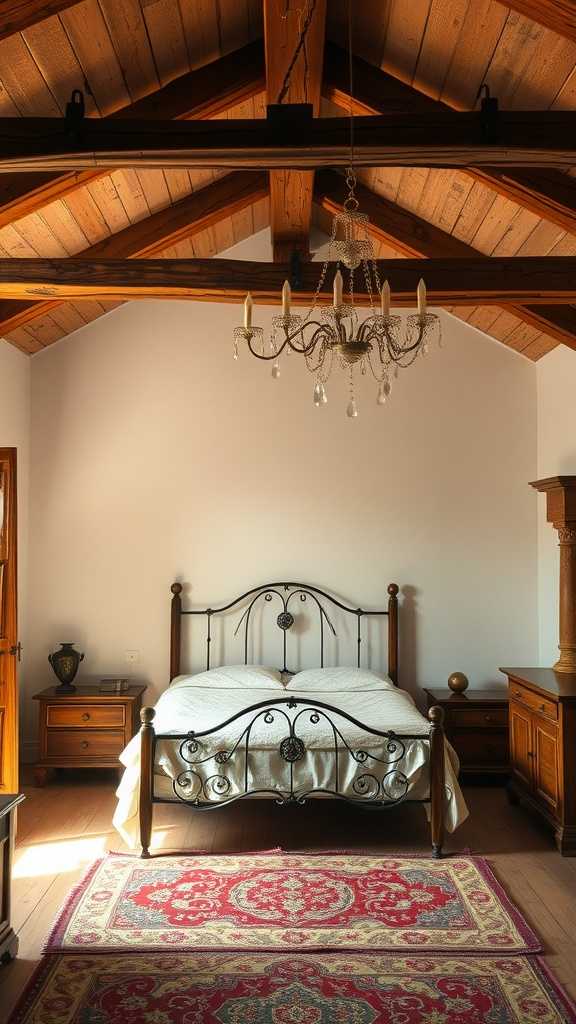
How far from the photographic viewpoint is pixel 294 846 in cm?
438

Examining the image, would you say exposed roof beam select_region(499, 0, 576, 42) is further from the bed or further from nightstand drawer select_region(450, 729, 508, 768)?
nightstand drawer select_region(450, 729, 508, 768)

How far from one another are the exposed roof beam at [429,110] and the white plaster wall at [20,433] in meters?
2.63

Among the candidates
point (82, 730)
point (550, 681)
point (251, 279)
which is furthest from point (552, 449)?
point (82, 730)

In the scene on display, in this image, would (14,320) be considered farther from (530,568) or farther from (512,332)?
(530,568)

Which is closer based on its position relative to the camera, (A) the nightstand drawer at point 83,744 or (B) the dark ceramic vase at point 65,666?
(A) the nightstand drawer at point 83,744

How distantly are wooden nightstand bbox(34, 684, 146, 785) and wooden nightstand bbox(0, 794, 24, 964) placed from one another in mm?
2350

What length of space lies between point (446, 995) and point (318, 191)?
449 cm

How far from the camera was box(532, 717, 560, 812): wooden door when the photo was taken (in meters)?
4.38

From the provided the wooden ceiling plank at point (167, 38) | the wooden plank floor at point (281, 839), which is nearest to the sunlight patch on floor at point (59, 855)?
the wooden plank floor at point (281, 839)

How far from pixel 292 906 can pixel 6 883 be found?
1166 millimetres

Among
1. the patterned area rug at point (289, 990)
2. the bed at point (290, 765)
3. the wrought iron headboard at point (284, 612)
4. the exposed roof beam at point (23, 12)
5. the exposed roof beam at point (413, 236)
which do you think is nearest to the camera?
the patterned area rug at point (289, 990)

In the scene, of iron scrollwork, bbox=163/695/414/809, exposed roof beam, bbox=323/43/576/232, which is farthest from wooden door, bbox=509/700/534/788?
exposed roof beam, bbox=323/43/576/232

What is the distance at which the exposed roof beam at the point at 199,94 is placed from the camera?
13.8 ft

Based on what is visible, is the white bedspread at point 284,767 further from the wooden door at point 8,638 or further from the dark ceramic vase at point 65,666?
the dark ceramic vase at point 65,666
